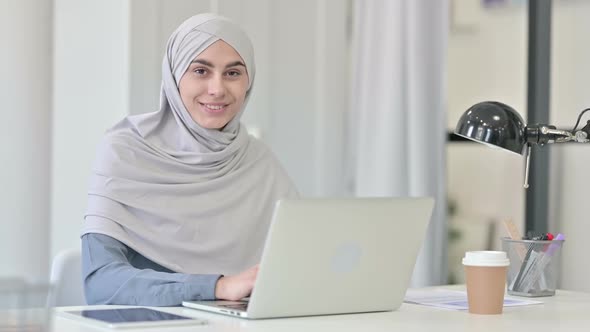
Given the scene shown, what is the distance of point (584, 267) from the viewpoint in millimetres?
3955

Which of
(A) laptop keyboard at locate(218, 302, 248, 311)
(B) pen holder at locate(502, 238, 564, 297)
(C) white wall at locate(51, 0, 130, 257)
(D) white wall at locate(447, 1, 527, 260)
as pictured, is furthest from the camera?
(D) white wall at locate(447, 1, 527, 260)

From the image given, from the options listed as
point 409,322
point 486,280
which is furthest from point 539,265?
point 409,322

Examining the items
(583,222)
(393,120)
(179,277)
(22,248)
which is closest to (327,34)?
(393,120)

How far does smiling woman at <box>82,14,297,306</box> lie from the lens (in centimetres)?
234

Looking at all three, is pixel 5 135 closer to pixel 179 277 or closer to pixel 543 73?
pixel 179 277

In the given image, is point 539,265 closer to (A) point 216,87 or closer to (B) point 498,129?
Answer: (B) point 498,129

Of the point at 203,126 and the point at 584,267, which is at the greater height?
the point at 203,126

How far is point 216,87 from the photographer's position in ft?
8.29

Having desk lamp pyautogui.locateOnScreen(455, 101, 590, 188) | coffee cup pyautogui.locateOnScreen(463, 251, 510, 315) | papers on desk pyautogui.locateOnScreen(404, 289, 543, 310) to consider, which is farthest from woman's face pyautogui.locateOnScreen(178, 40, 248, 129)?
coffee cup pyautogui.locateOnScreen(463, 251, 510, 315)

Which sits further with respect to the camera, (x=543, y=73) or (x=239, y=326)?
(x=543, y=73)

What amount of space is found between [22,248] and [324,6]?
1570mm

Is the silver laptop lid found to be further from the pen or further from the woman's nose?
the woman's nose

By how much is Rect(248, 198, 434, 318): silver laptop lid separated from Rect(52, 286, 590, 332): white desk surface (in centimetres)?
3

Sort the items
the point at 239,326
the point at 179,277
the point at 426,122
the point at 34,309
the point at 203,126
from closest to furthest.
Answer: the point at 34,309 → the point at 239,326 → the point at 179,277 → the point at 203,126 → the point at 426,122
